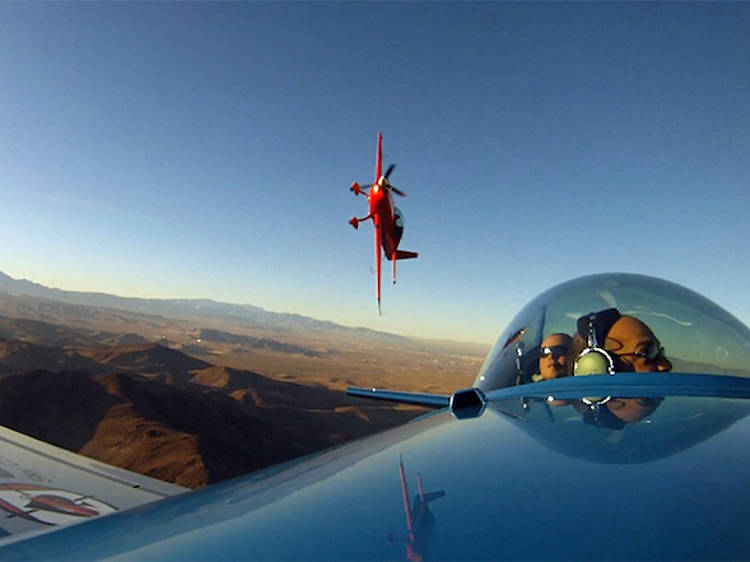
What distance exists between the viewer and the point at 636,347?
2865mm

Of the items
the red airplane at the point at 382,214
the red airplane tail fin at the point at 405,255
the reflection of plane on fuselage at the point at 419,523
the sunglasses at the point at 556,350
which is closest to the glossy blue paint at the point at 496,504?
the reflection of plane on fuselage at the point at 419,523

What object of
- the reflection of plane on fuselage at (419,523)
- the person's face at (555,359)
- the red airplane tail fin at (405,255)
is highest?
the red airplane tail fin at (405,255)

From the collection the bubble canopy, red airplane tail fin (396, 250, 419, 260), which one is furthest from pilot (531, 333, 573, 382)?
red airplane tail fin (396, 250, 419, 260)

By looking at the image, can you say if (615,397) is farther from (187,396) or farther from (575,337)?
(187,396)

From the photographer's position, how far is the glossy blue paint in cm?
89

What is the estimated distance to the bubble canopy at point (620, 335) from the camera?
9.29 ft

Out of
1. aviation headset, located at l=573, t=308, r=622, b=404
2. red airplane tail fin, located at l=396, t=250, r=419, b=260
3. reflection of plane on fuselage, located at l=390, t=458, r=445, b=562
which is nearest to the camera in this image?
reflection of plane on fuselage, located at l=390, t=458, r=445, b=562

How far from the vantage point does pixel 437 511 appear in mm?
1063

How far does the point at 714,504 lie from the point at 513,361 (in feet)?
7.61

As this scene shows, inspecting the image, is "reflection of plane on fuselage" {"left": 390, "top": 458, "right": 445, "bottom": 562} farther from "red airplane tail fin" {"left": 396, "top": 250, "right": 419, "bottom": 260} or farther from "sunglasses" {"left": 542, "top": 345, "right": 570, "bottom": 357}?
"red airplane tail fin" {"left": 396, "top": 250, "right": 419, "bottom": 260}

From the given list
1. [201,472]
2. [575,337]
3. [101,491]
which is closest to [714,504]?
[575,337]

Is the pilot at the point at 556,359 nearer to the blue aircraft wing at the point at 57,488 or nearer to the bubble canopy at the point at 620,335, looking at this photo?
the bubble canopy at the point at 620,335

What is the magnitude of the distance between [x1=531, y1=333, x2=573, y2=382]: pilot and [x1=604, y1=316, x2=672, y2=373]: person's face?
26cm

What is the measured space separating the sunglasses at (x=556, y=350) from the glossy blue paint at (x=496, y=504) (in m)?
1.18
